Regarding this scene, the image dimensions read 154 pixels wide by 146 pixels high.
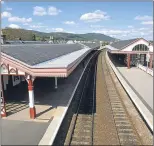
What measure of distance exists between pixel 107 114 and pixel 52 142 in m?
6.45

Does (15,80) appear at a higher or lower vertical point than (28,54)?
lower

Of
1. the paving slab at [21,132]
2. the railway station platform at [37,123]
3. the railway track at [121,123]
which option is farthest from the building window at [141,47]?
the paving slab at [21,132]

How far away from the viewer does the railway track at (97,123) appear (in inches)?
522

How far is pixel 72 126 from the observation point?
1522 centimetres

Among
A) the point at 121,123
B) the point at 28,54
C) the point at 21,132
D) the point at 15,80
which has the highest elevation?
the point at 28,54

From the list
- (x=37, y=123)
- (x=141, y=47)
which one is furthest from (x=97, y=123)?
(x=141, y=47)

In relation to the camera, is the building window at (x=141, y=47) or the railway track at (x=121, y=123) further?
the building window at (x=141, y=47)

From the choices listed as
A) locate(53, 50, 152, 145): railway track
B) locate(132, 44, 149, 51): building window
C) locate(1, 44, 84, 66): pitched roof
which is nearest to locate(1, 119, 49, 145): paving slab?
locate(53, 50, 152, 145): railway track

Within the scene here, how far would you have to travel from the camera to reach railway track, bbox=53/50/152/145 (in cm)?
1326

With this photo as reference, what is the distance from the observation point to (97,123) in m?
15.7

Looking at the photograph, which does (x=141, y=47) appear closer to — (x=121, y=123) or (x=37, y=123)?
(x=121, y=123)

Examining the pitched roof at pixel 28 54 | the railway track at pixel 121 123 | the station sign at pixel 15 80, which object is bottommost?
the railway track at pixel 121 123

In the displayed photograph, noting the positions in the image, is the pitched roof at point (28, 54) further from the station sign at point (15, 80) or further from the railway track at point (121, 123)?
the railway track at point (121, 123)

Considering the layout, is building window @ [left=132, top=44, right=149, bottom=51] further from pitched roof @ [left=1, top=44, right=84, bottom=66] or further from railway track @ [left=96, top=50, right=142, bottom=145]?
pitched roof @ [left=1, top=44, right=84, bottom=66]
